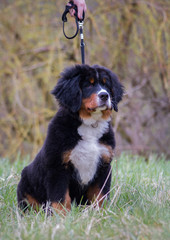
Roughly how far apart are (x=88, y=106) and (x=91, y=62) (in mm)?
4632

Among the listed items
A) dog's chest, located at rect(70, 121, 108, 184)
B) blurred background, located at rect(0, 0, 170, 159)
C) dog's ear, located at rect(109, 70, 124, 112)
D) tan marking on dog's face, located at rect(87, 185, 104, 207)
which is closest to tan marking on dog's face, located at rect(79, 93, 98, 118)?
dog's chest, located at rect(70, 121, 108, 184)

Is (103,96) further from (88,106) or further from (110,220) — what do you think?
(110,220)

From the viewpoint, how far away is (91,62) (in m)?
8.06

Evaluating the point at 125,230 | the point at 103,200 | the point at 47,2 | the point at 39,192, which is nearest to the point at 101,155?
the point at 103,200

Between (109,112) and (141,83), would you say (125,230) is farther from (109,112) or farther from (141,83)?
(141,83)

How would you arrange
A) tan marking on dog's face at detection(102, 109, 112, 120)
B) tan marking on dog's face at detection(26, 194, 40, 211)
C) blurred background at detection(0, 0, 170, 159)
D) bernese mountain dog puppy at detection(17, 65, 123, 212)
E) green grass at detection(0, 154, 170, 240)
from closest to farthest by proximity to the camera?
green grass at detection(0, 154, 170, 240), bernese mountain dog puppy at detection(17, 65, 123, 212), tan marking on dog's face at detection(102, 109, 112, 120), tan marking on dog's face at detection(26, 194, 40, 211), blurred background at detection(0, 0, 170, 159)

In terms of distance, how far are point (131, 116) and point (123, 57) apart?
1.27m

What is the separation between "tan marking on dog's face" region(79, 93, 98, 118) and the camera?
3525mm

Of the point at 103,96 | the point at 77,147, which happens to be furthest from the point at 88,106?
the point at 77,147

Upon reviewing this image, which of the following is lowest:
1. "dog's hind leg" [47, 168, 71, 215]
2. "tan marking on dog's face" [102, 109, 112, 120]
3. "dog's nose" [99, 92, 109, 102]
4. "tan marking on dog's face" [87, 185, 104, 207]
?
"tan marking on dog's face" [87, 185, 104, 207]

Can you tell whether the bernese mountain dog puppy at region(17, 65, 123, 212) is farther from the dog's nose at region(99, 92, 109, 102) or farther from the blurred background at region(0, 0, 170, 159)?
the blurred background at region(0, 0, 170, 159)

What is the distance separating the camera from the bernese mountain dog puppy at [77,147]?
3391 mm

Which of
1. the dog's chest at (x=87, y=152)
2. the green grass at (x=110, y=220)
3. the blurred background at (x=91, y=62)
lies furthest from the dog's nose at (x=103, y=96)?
the blurred background at (x=91, y=62)

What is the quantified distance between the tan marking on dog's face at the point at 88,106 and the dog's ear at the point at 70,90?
0.06 m
